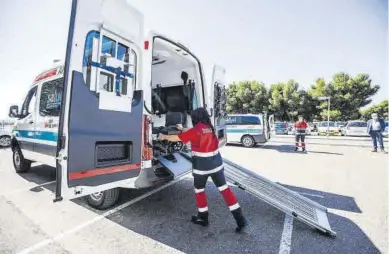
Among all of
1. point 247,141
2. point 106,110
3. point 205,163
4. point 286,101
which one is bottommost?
point 247,141

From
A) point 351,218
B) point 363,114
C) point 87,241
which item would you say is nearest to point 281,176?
point 351,218

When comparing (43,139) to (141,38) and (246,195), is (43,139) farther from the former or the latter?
(246,195)

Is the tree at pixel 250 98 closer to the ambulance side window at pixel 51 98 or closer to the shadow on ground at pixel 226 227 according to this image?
the shadow on ground at pixel 226 227

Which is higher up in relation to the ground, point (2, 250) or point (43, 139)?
point (43, 139)

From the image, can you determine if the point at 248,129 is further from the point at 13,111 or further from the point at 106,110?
the point at 106,110

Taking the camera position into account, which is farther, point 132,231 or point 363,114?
point 363,114

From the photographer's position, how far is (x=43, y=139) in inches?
167

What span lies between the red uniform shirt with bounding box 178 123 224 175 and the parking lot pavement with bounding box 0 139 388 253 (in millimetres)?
787

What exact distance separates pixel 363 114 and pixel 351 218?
129ft

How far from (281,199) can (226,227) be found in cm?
88

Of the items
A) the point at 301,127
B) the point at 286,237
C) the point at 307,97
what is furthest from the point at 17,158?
the point at 307,97

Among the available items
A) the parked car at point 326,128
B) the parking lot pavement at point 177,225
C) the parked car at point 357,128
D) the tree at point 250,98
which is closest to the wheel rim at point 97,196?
the parking lot pavement at point 177,225

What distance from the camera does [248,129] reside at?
12.1 m

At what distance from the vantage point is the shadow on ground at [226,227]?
2566 mm
